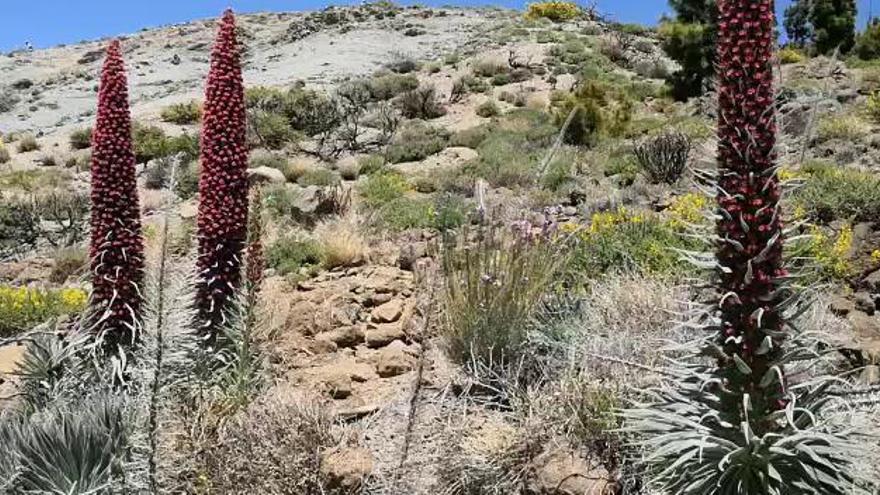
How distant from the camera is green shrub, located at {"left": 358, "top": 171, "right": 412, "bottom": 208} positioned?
39.3 ft

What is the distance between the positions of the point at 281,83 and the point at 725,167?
87.8 ft

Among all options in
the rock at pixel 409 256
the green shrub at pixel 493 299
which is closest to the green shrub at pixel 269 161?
the rock at pixel 409 256

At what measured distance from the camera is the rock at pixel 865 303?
5445 millimetres

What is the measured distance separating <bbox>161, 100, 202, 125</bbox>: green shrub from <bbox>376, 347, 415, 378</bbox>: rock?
18.5 m

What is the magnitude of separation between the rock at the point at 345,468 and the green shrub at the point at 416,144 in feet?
42.0

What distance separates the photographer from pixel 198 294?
15.6ft

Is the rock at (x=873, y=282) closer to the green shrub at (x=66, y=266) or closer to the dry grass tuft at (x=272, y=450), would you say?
the dry grass tuft at (x=272, y=450)

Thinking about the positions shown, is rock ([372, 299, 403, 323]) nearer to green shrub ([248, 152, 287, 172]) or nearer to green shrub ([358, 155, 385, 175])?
green shrub ([358, 155, 385, 175])

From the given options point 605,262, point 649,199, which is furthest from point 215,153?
point 649,199

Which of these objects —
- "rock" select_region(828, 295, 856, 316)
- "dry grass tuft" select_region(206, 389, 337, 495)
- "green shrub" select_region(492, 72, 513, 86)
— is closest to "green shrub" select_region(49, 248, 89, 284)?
"dry grass tuft" select_region(206, 389, 337, 495)

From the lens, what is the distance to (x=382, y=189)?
41.9ft

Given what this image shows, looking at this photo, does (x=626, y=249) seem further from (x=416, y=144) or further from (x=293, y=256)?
(x=416, y=144)

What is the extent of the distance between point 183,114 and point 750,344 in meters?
21.9

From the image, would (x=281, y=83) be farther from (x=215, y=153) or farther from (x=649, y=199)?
(x=215, y=153)
